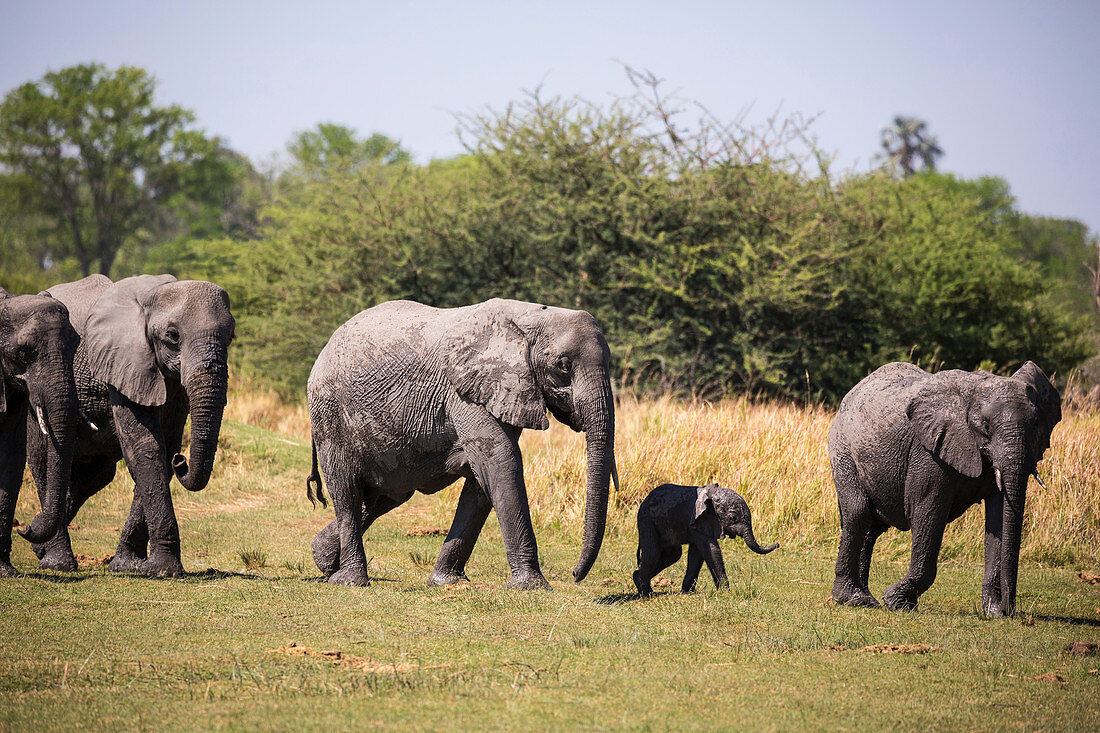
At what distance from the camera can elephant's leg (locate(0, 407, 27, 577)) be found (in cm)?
896

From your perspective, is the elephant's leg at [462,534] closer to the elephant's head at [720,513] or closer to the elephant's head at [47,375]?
the elephant's head at [720,513]

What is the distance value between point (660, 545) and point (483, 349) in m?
2.21

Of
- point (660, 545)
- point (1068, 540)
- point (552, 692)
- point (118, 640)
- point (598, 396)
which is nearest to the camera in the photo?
point (552, 692)

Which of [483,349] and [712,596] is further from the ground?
[483,349]

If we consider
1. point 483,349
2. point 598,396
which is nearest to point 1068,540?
point 598,396

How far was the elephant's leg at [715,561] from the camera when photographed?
9039mm

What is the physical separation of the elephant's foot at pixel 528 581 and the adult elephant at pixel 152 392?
2.57 meters

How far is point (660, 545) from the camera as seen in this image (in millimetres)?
9203

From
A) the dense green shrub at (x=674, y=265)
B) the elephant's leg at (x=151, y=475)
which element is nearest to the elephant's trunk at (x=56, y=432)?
the elephant's leg at (x=151, y=475)

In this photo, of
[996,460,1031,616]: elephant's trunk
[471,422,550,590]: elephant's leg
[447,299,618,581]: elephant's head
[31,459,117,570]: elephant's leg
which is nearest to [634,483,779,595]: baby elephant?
[447,299,618,581]: elephant's head

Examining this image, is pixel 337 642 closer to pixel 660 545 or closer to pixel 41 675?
pixel 41 675

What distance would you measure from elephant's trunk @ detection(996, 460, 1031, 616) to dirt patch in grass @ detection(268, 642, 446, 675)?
14.5ft

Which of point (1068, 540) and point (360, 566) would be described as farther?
point (1068, 540)

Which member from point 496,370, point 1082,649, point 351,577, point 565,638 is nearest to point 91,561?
point 351,577
